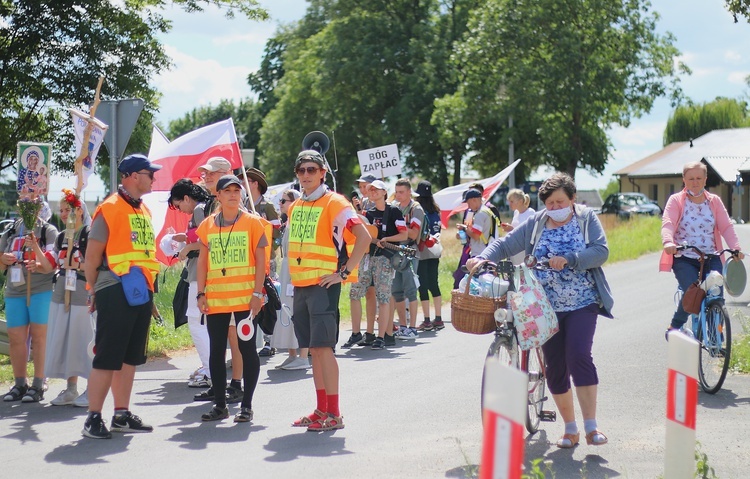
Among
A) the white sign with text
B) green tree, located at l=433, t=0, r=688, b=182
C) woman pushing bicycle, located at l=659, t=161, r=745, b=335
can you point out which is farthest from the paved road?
green tree, located at l=433, t=0, r=688, b=182

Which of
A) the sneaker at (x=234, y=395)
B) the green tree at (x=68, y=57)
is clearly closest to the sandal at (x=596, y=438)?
the sneaker at (x=234, y=395)

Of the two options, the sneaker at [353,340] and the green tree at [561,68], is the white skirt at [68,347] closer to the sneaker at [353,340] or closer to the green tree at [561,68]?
the sneaker at [353,340]

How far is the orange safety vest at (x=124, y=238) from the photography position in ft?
25.2

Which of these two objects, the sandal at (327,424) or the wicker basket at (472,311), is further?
the sandal at (327,424)

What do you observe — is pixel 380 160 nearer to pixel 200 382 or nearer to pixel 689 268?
pixel 200 382

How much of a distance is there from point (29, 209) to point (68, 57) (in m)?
16.7

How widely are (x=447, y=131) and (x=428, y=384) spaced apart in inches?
1754

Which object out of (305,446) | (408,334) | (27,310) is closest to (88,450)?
(305,446)

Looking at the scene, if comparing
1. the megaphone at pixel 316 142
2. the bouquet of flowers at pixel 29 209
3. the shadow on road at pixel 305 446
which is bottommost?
the shadow on road at pixel 305 446

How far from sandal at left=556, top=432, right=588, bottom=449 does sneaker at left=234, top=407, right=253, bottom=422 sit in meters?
2.40

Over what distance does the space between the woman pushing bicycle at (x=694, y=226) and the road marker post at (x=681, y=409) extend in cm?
475

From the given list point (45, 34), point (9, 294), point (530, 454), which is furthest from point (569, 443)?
point (45, 34)

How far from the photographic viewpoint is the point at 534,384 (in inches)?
297

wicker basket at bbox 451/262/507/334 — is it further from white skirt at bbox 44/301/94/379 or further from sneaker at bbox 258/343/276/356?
sneaker at bbox 258/343/276/356
